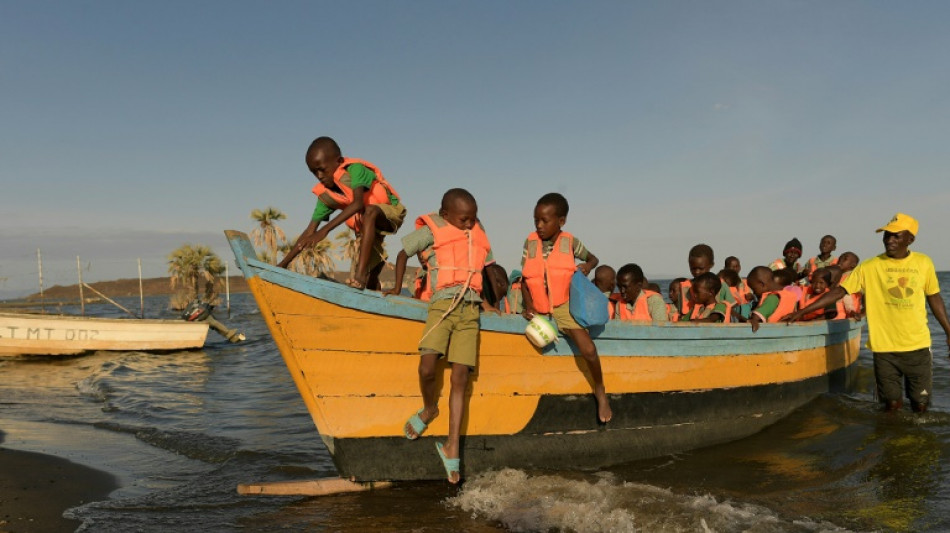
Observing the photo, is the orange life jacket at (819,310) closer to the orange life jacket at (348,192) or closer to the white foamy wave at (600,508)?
the white foamy wave at (600,508)

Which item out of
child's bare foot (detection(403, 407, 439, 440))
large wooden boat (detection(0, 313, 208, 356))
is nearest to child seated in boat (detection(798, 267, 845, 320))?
child's bare foot (detection(403, 407, 439, 440))

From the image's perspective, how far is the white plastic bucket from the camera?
14.9ft

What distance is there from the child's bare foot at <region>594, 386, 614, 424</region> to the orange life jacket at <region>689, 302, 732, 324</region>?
239cm

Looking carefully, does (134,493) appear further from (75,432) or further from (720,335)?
(720,335)

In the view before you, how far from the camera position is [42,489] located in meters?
5.15

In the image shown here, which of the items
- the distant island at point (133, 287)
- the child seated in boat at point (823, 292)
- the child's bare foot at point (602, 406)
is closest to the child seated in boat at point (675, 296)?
the child seated in boat at point (823, 292)

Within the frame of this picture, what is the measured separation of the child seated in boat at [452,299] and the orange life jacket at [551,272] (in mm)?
507

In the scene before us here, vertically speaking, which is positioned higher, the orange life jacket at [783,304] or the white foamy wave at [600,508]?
the orange life jacket at [783,304]

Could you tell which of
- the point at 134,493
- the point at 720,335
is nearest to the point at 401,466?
the point at 134,493

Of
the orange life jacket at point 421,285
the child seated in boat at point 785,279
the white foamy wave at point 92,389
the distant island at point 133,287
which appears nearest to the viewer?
the orange life jacket at point 421,285

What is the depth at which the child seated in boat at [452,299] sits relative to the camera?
428 cm

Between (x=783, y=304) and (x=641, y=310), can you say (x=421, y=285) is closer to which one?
(x=641, y=310)

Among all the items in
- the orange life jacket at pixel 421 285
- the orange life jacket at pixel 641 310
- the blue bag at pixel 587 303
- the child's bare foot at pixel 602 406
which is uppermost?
the orange life jacket at pixel 421 285

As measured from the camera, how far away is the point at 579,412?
5.12 meters
